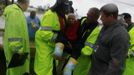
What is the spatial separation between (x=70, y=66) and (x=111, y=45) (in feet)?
5.07

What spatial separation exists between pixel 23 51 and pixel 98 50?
6.13 feet

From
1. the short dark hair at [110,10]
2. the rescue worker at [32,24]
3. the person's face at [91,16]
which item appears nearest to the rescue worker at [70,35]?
the person's face at [91,16]

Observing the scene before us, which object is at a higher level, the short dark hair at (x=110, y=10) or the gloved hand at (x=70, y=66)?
the short dark hair at (x=110, y=10)

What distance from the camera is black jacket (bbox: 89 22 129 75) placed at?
4.61 meters

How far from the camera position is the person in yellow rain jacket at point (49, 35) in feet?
20.4

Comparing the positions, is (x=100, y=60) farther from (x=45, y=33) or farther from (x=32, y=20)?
(x=32, y=20)

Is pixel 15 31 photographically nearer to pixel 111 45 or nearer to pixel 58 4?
pixel 58 4

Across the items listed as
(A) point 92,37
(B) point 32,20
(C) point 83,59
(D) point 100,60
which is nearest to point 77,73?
(C) point 83,59

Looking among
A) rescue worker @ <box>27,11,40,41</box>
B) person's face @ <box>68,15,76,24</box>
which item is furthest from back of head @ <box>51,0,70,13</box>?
rescue worker @ <box>27,11,40,41</box>

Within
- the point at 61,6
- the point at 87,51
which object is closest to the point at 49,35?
the point at 61,6

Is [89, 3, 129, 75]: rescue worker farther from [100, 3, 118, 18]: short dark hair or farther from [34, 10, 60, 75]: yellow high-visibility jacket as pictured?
[34, 10, 60, 75]: yellow high-visibility jacket

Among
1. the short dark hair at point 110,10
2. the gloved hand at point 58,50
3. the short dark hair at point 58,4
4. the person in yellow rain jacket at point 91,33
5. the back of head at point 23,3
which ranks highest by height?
the short dark hair at point 110,10

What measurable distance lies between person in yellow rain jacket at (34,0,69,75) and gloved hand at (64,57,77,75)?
1.08 ft

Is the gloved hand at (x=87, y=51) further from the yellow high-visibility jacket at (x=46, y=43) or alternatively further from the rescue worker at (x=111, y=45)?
the rescue worker at (x=111, y=45)
